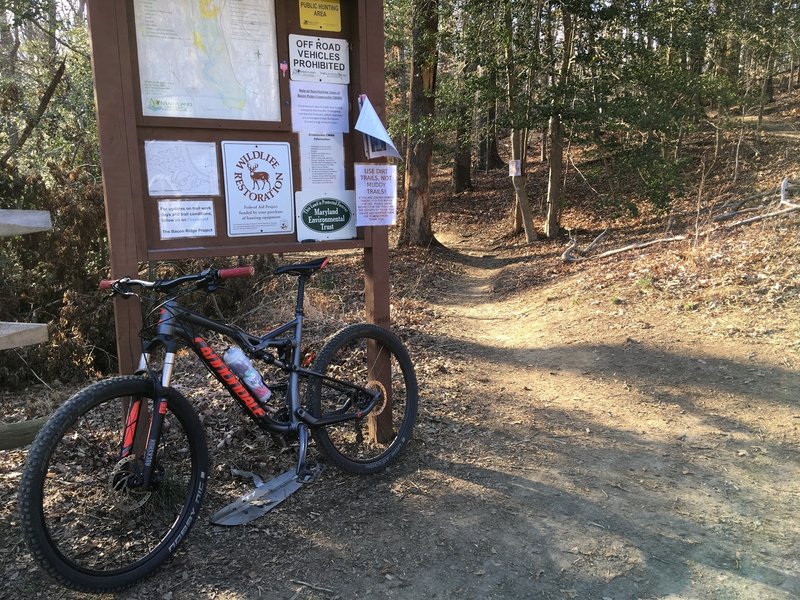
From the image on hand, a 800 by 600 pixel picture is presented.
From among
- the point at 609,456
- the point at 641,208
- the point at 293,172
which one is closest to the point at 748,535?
the point at 609,456

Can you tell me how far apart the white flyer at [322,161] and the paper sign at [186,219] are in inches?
24.1

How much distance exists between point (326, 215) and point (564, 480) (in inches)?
85.5

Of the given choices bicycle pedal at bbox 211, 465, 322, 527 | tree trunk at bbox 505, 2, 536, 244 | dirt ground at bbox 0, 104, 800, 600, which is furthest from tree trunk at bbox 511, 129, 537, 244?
bicycle pedal at bbox 211, 465, 322, 527

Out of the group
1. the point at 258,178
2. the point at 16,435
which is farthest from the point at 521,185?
the point at 16,435

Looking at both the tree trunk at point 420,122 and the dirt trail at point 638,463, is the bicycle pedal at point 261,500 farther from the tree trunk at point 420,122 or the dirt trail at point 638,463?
the tree trunk at point 420,122

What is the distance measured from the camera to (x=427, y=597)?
254 centimetres

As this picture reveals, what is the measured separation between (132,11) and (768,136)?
811 inches

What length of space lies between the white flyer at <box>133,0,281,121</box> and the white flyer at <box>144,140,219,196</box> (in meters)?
0.16

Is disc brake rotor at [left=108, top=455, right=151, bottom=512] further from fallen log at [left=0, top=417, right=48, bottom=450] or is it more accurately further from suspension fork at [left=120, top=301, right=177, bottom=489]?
fallen log at [left=0, top=417, right=48, bottom=450]

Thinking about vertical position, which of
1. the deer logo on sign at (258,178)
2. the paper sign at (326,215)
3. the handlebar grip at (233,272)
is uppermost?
the deer logo on sign at (258,178)

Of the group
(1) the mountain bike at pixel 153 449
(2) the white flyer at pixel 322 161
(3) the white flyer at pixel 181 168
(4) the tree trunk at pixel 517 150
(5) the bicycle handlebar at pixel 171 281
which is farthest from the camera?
(4) the tree trunk at pixel 517 150

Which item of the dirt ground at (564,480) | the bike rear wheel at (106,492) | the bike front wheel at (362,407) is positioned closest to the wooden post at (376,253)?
the bike front wheel at (362,407)

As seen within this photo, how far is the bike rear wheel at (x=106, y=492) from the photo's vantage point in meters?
2.23

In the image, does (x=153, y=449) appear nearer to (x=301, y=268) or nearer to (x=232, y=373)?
(x=232, y=373)
